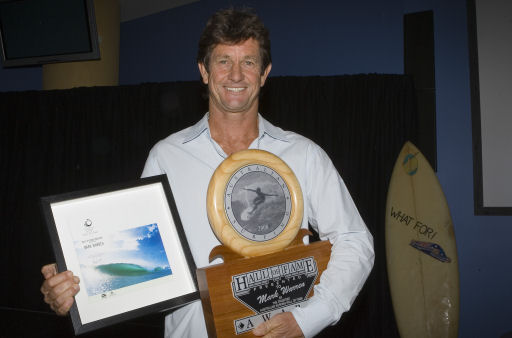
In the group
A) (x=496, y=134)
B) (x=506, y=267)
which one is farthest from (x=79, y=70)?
Result: (x=506, y=267)

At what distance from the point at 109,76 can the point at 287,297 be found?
3.11 meters

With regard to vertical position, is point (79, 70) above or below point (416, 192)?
above

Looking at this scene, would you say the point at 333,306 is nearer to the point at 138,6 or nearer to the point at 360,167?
the point at 360,167

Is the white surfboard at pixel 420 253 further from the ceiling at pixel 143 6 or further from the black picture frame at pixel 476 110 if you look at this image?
the ceiling at pixel 143 6

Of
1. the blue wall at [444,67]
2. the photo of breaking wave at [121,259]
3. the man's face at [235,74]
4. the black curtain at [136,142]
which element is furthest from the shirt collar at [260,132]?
the blue wall at [444,67]

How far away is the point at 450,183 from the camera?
10.4ft

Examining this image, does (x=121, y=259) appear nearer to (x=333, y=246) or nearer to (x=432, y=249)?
(x=333, y=246)

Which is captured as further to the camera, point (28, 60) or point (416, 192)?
point (28, 60)

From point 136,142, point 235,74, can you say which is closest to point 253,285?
point 235,74

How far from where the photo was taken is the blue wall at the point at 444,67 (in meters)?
3.10

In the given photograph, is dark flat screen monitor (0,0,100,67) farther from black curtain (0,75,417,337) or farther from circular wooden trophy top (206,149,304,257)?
circular wooden trophy top (206,149,304,257)

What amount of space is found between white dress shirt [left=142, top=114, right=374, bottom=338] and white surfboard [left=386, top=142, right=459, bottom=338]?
166 centimetres

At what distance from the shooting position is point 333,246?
1.23 meters

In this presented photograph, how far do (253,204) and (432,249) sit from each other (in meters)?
2.16
